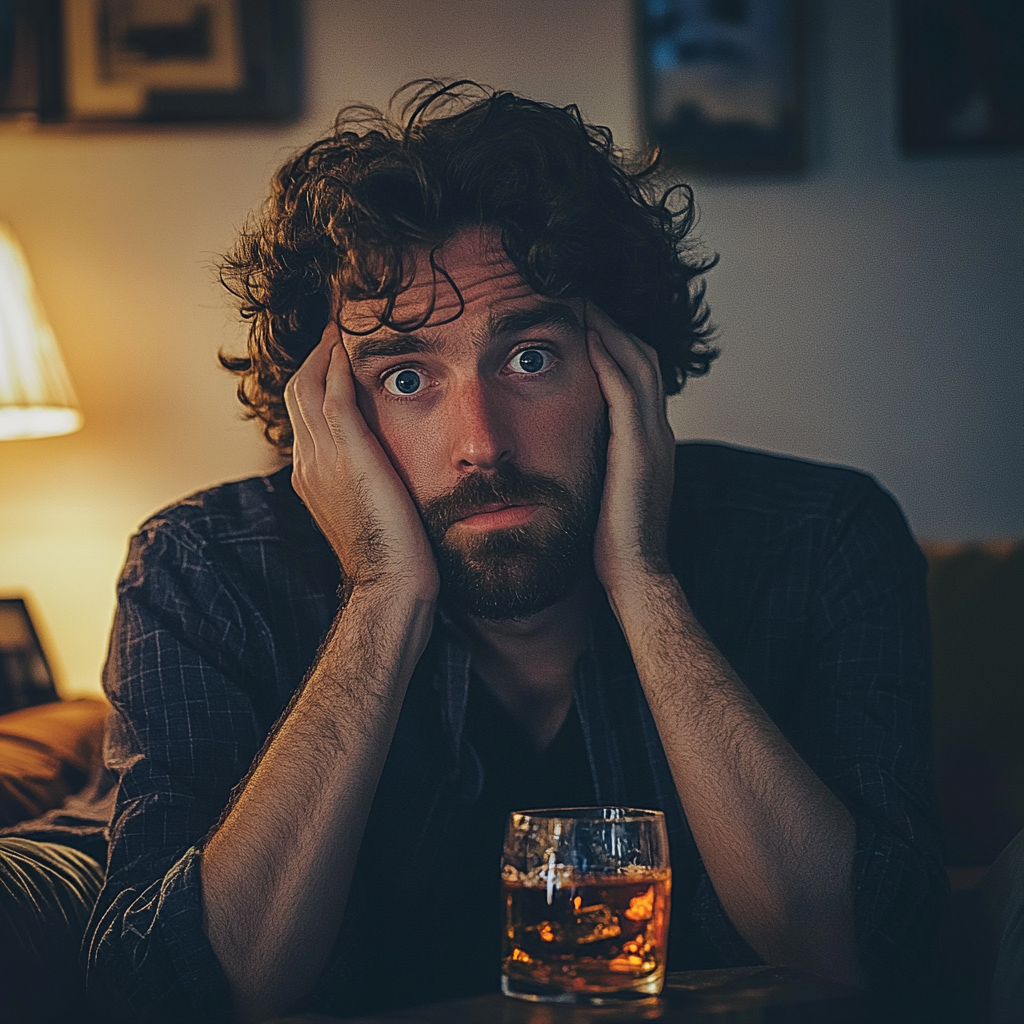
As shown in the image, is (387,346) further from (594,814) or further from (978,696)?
(978,696)

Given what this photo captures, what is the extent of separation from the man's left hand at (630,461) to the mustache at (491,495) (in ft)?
0.19

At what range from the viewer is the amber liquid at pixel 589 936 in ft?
2.19

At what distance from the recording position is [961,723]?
1.49 m

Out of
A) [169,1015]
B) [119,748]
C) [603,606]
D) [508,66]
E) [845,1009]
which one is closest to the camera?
[845,1009]

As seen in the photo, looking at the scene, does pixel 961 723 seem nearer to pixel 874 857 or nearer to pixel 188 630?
pixel 874 857

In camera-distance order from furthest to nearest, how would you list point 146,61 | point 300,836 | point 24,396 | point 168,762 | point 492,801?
point 146,61 < point 24,396 < point 492,801 < point 168,762 < point 300,836

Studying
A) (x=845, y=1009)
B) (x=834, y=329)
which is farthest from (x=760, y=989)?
(x=834, y=329)

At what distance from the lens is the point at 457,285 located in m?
1.18

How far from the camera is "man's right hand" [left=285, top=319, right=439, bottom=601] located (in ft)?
3.67

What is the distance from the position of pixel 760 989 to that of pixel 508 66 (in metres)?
1.71

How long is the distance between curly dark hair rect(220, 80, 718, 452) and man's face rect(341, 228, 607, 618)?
0.03m

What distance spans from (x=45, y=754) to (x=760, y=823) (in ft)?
2.83

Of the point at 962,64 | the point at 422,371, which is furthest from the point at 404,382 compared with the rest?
the point at 962,64

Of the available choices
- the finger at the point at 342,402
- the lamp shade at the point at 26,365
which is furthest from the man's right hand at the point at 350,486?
the lamp shade at the point at 26,365
